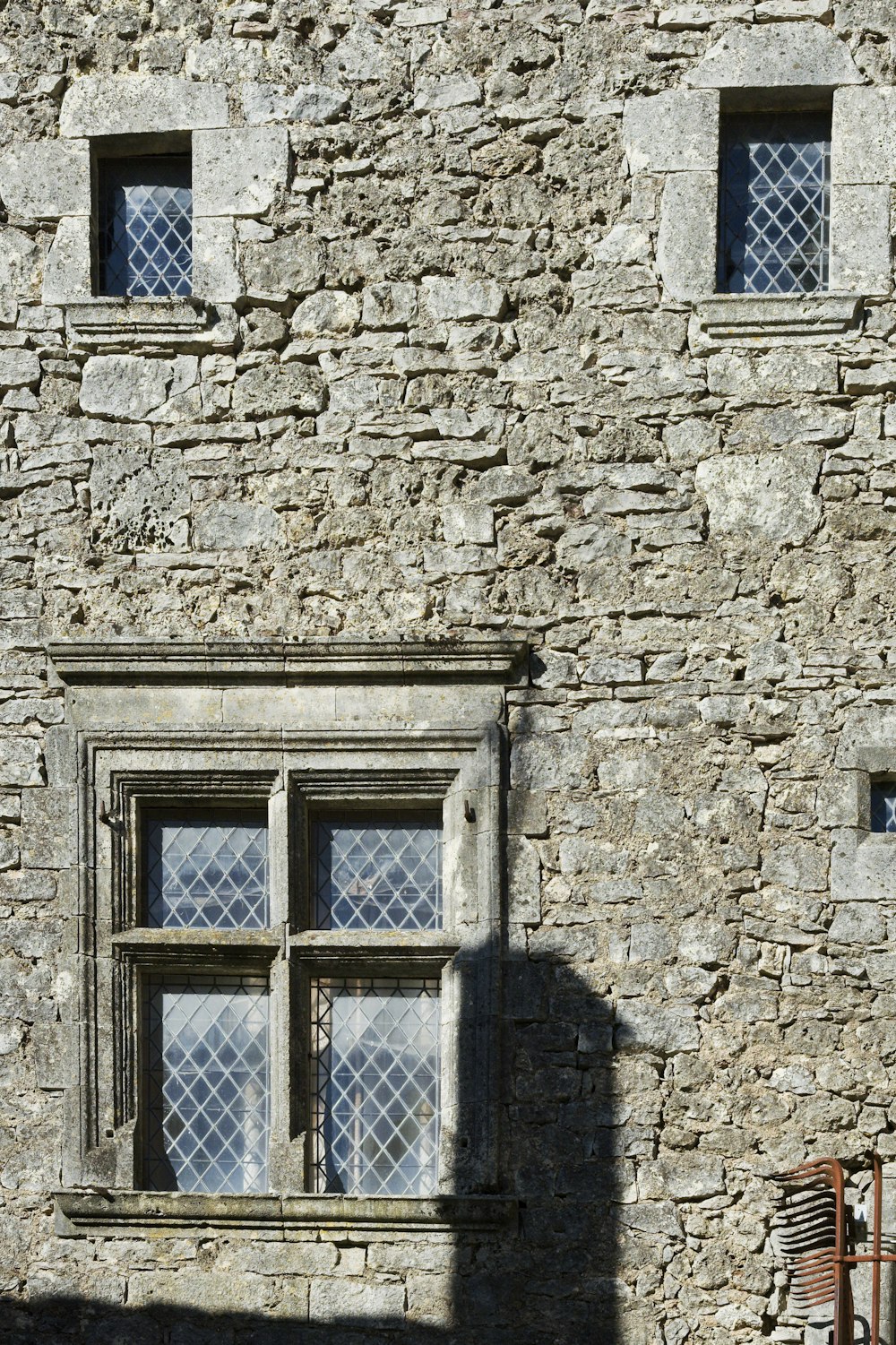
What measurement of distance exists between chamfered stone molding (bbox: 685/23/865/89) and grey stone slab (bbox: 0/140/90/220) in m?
1.87

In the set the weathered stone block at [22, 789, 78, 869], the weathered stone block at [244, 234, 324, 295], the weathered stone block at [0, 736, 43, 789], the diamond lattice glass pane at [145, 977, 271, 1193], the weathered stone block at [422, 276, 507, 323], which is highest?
the weathered stone block at [244, 234, 324, 295]

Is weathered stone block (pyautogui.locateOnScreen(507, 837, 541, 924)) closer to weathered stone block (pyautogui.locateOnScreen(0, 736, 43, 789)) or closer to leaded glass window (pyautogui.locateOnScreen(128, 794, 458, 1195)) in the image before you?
leaded glass window (pyautogui.locateOnScreen(128, 794, 458, 1195))

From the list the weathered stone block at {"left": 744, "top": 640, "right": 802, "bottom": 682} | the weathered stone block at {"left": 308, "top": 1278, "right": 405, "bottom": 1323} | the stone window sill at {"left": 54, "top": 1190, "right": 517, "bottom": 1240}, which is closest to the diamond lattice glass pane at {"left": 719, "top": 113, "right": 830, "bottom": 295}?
the weathered stone block at {"left": 744, "top": 640, "right": 802, "bottom": 682}

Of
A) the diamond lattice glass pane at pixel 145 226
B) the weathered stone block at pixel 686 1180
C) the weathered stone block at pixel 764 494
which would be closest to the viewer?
the weathered stone block at pixel 686 1180

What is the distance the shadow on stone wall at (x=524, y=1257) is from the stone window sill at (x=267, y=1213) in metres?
0.05

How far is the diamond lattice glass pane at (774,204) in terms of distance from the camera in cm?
473

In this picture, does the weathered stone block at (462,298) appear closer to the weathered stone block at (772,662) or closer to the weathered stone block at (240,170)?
the weathered stone block at (240,170)

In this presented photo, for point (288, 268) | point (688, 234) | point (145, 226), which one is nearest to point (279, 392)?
point (288, 268)

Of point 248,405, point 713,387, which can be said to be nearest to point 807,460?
point 713,387

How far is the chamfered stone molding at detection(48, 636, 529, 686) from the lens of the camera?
4.53 m

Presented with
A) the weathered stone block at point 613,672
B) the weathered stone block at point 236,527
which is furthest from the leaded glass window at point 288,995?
the weathered stone block at point 236,527

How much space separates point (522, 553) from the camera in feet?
15.1

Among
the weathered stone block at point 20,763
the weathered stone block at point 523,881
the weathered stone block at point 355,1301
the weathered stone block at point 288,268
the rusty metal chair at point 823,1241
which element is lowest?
the weathered stone block at point 355,1301

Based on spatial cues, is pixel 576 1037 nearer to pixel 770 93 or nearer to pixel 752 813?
pixel 752 813
